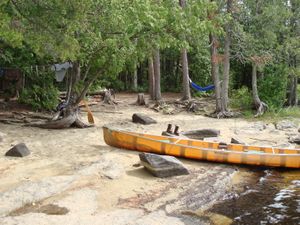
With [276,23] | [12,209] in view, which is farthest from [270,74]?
[12,209]

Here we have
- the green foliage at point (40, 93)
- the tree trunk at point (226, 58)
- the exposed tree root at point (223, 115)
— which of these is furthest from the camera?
the exposed tree root at point (223, 115)

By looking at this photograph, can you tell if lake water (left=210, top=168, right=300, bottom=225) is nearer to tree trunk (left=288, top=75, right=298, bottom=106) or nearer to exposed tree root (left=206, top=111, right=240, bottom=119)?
exposed tree root (left=206, top=111, right=240, bottom=119)

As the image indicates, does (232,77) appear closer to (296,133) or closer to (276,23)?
(276,23)

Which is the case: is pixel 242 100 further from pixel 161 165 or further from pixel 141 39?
pixel 161 165

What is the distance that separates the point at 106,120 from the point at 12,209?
8.15m

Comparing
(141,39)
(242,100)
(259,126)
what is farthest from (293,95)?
(141,39)

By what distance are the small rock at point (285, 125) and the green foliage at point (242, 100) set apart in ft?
8.45

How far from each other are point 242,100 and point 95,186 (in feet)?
38.1

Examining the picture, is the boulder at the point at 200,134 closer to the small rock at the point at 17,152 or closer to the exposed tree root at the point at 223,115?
the exposed tree root at the point at 223,115

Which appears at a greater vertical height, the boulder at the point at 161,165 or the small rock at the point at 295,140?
the boulder at the point at 161,165

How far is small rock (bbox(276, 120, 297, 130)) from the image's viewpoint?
13427 mm

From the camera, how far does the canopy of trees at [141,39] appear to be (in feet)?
22.8

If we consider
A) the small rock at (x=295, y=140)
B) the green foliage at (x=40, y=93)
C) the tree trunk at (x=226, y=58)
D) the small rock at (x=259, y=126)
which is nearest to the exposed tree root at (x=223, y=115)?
the tree trunk at (x=226, y=58)

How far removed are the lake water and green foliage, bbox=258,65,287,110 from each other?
8296 millimetres
